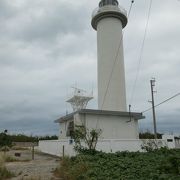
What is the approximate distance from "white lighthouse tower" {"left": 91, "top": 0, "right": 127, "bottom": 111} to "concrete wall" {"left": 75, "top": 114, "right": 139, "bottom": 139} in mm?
2050

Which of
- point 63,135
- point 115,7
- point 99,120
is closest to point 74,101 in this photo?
point 63,135

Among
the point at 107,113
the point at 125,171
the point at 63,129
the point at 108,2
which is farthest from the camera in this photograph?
the point at 108,2

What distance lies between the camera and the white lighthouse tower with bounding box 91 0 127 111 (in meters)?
24.4

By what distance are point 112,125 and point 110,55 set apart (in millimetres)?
6750

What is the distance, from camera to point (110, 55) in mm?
25172

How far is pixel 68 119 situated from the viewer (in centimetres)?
2347

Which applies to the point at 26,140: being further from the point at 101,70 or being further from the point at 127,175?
the point at 127,175

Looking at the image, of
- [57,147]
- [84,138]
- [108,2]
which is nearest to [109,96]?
[57,147]

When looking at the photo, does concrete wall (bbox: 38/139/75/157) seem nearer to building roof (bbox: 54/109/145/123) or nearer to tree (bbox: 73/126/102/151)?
tree (bbox: 73/126/102/151)

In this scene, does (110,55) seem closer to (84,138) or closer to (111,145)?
(111,145)

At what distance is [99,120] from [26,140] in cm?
2317

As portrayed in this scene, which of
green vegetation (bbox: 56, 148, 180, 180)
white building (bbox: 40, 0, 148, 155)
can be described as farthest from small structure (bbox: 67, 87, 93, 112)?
green vegetation (bbox: 56, 148, 180, 180)

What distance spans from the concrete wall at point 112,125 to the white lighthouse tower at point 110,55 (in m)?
2.05

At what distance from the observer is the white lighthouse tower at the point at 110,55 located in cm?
2439
